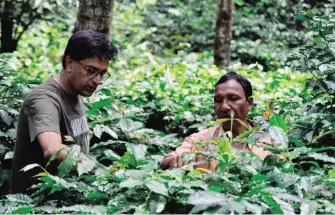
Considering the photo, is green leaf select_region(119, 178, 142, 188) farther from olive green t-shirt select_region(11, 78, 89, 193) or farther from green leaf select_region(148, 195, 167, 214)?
olive green t-shirt select_region(11, 78, 89, 193)

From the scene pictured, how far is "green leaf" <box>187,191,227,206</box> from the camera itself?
1.99m

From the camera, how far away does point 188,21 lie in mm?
14758

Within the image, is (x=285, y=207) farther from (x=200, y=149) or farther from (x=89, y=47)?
(x=89, y=47)

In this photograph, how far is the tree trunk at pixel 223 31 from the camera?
900 cm

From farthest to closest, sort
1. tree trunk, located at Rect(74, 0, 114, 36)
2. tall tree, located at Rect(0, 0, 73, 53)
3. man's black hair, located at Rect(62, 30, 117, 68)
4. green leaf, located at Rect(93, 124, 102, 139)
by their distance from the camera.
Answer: tall tree, located at Rect(0, 0, 73, 53)
tree trunk, located at Rect(74, 0, 114, 36)
green leaf, located at Rect(93, 124, 102, 139)
man's black hair, located at Rect(62, 30, 117, 68)

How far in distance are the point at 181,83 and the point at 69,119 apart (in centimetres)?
366

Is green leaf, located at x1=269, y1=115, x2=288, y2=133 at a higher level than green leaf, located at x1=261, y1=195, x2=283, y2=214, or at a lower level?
higher

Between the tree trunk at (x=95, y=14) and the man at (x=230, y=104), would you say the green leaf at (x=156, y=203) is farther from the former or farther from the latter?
the tree trunk at (x=95, y=14)

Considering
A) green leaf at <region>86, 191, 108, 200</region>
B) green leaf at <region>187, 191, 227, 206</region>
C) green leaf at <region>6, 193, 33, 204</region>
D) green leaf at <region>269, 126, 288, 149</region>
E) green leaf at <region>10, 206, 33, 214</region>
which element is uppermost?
green leaf at <region>269, 126, 288, 149</region>

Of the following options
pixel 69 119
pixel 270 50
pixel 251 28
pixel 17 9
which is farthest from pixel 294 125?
pixel 251 28

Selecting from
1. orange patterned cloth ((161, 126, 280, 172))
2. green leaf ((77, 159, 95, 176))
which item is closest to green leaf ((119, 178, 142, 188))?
green leaf ((77, 159, 95, 176))

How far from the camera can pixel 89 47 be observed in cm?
348

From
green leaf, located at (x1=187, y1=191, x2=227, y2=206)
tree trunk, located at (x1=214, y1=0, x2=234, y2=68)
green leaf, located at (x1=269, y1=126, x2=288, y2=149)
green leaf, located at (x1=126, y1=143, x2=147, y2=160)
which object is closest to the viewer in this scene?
green leaf, located at (x1=187, y1=191, x2=227, y2=206)

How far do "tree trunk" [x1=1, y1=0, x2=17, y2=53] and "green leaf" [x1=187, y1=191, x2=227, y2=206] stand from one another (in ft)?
27.0
